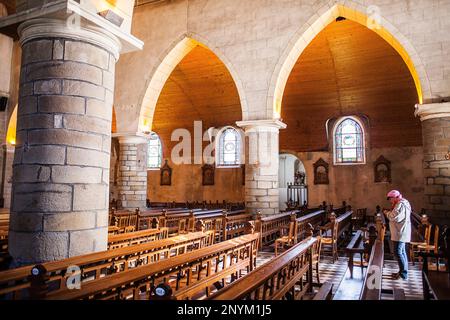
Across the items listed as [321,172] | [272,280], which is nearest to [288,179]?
[321,172]

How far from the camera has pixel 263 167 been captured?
9445 mm

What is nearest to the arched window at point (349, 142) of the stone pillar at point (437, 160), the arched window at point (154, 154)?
the stone pillar at point (437, 160)

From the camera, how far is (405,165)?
14.7 m

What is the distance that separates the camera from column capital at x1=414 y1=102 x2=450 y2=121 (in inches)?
305

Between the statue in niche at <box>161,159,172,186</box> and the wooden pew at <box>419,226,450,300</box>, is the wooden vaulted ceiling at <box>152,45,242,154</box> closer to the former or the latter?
the statue in niche at <box>161,159,172,186</box>

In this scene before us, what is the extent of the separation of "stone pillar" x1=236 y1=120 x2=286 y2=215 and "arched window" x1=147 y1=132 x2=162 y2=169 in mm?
10466

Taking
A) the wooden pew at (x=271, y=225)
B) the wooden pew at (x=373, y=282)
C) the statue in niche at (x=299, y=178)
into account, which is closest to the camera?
the wooden pew at (x=373, y=282)

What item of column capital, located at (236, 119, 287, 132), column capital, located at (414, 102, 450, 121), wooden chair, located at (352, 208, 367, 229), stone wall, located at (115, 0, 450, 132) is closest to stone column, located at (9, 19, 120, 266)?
column capital, located at (236, 119, 287, 132)

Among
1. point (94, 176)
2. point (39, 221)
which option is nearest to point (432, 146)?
point (94, 176)

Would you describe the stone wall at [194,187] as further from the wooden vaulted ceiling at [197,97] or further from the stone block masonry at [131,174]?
the stone block masonry at [131,174]

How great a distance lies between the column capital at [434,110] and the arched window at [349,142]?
7680 millimetres

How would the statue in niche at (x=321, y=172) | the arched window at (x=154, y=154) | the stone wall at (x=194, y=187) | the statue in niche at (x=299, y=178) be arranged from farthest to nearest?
the arched window at (x=154, y=154)
the statue in niche at (x=299, y=178)
the stone wall at (x=194, y=187)
the statue in niche at (x=321, y=172)

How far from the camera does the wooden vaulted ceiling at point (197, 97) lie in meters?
15.1

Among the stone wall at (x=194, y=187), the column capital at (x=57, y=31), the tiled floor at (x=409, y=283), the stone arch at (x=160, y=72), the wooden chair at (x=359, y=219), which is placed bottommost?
the tiled floor at (x=409, y=283)
